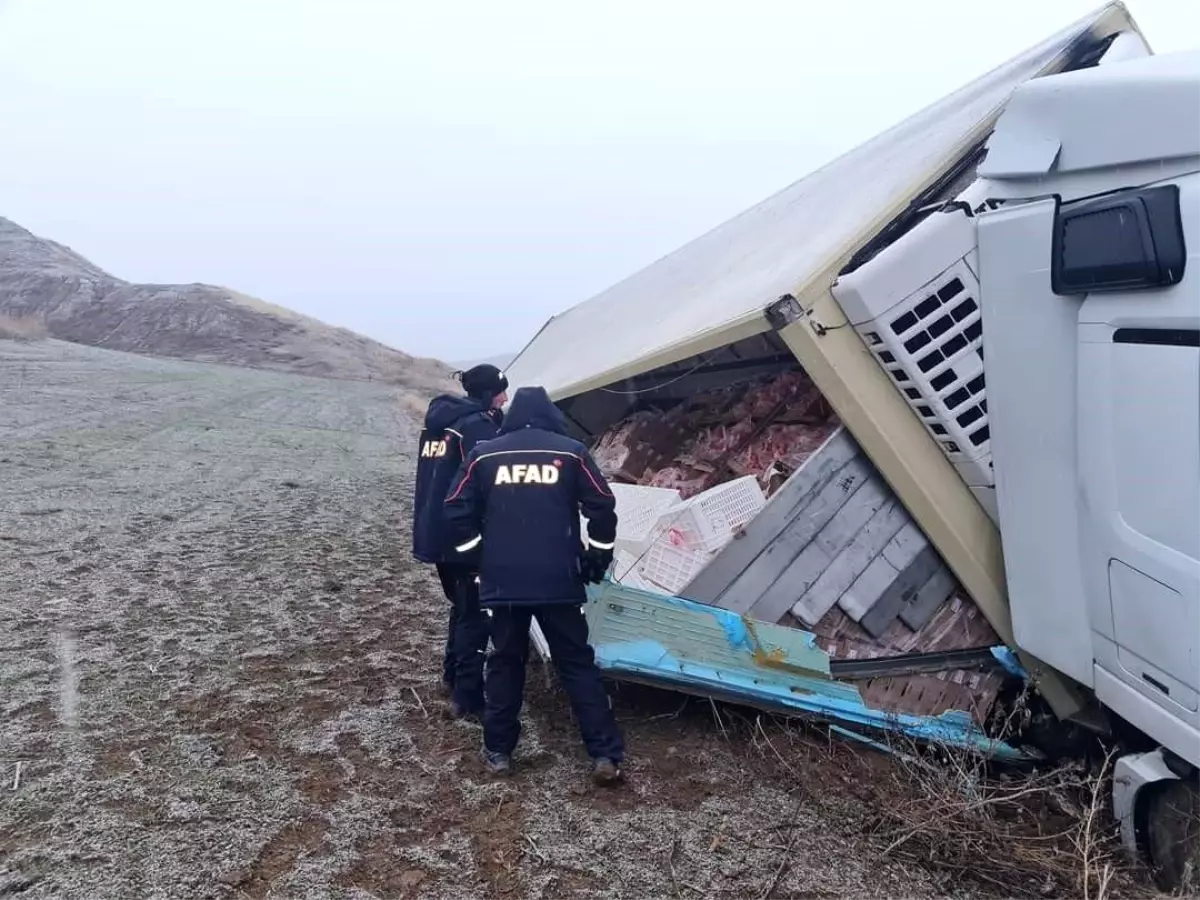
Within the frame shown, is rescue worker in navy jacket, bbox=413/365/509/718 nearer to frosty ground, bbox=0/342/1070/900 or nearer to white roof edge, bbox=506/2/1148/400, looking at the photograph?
frosty ground, bbox=0/342/1070/900

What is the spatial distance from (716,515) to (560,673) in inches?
37.3

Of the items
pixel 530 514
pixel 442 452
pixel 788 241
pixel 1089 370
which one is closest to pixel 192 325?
pixel 788 241

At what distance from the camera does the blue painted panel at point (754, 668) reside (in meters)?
3.72

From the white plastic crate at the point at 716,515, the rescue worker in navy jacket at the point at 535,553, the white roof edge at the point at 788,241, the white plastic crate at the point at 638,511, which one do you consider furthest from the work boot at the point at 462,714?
the white roof edge at the point at 788,241

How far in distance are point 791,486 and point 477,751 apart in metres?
1.73

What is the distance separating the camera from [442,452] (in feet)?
14.1

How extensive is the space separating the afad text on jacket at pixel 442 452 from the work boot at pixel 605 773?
1.14m

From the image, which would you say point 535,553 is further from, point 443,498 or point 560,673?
point 443,498

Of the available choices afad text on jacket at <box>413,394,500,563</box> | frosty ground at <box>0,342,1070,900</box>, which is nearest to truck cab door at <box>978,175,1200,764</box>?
frosty ground at <box>0,342,1070,900</box>

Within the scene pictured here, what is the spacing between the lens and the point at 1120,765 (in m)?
3.07

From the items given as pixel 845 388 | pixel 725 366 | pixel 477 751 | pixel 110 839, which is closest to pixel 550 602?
pixel 477 751

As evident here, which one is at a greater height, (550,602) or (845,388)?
(845,388)

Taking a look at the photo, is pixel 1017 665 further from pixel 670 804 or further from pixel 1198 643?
pixel 670 804

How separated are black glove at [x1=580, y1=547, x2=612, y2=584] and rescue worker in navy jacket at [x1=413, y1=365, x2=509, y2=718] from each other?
70 centimetres
